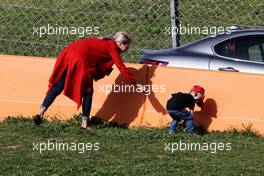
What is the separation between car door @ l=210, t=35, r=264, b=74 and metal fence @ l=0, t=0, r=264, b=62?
11.3 feet

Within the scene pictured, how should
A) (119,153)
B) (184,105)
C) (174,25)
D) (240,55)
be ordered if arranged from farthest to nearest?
(174,25), (240,55), (184,105), (119,153)

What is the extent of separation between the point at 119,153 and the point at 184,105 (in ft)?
4.71

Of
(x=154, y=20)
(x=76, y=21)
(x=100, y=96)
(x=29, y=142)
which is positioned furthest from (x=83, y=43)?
(x=76, y=21)

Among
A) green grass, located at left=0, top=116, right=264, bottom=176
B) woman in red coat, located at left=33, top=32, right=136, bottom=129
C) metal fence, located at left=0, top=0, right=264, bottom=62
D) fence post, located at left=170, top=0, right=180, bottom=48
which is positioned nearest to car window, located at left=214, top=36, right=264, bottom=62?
green grass, located at left=0, top=116, right=264, bottom=176

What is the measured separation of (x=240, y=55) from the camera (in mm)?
11609

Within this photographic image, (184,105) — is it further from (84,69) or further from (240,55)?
(240,55)

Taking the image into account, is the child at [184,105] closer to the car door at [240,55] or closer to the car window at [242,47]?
the car door at [240,55]

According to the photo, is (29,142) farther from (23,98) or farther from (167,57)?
(167,57)

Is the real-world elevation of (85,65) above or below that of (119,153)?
above

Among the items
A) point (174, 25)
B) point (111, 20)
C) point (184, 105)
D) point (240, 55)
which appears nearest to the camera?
point (184, 105)

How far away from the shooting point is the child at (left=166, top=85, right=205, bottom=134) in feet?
34.0

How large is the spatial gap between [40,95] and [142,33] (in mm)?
5143

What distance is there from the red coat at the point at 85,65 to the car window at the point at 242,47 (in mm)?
1780

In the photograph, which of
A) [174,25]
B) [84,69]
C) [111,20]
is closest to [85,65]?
[84,69]
